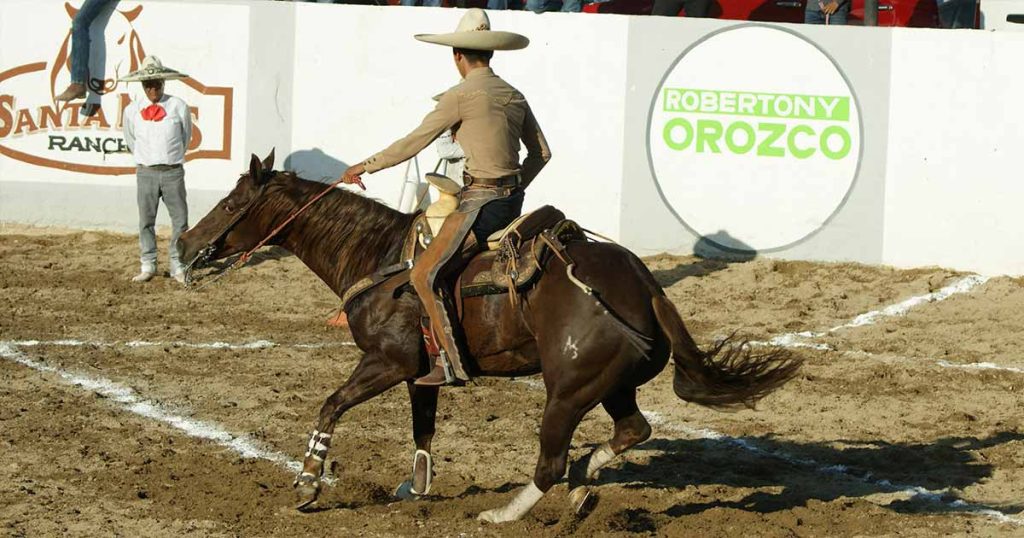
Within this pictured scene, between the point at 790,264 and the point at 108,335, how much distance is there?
6.56 metres

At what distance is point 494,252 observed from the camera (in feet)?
24.0

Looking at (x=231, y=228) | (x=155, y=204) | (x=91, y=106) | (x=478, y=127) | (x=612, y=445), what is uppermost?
(x=91, y=106)

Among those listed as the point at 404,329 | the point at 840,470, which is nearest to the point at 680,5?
the point at 840,470

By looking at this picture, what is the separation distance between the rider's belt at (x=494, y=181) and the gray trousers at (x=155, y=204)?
695 cm

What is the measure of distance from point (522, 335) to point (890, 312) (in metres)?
6.39

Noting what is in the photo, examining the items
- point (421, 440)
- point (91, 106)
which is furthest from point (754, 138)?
point (421, 440)

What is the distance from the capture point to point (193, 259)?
803cm

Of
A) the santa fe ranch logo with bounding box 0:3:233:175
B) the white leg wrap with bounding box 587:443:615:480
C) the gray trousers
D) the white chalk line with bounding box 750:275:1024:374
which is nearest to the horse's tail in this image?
the white leg wrap with bounding box 587:443:615:480

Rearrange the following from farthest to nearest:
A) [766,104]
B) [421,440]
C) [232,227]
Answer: [766,104] → [232,227] → [421,440]

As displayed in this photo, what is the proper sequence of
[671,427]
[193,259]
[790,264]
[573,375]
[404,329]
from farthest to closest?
[790,264] < [671,427] < [193,259] < [404,329] < [573,375]

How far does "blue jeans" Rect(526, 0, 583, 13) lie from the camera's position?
14.8 metres

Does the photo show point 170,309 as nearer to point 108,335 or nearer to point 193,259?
point 108,335

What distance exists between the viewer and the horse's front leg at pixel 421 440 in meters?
7.75

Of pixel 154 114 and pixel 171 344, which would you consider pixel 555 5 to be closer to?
pixel 154 114
